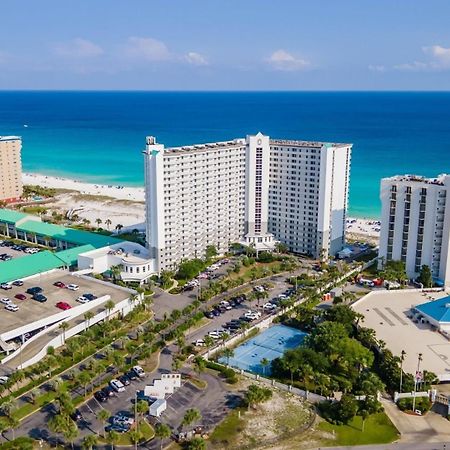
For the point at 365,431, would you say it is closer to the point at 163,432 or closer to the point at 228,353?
the point at 228,353

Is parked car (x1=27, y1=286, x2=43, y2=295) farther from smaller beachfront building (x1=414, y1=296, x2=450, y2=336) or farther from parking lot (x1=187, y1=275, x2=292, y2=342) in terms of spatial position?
smaller beachfront building (x1=414, y1=296, x2=450, y2=336)

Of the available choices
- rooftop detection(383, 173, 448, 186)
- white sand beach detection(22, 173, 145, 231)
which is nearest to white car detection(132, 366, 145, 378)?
rooftop detection(383, 173, 448, 186)

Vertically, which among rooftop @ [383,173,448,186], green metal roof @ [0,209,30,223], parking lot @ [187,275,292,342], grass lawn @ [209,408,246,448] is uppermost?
rooftop @ [383,173,448,186]

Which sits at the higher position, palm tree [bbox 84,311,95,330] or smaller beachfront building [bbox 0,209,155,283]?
smaller beachfront building [bbox 0,209,155,283]

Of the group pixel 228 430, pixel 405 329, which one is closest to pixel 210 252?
pixel 405 329

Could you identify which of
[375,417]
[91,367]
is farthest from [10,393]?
[375,417]

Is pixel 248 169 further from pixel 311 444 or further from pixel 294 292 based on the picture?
pixel 311 444
